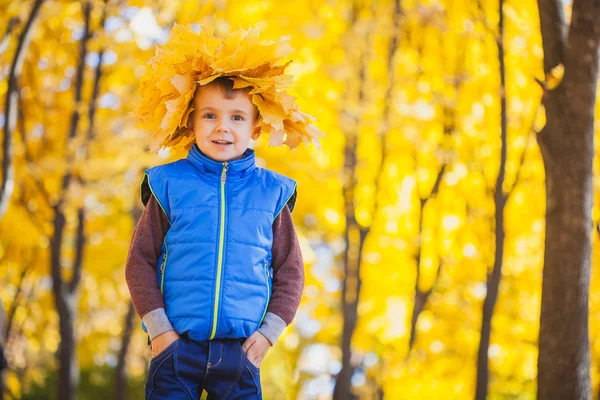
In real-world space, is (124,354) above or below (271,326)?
below

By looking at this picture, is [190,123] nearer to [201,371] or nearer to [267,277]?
[267,277]

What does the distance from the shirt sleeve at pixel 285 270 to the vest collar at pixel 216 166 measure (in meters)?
0.23

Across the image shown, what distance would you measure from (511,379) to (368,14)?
7774mm

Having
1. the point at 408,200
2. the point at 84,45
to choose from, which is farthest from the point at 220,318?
the point at 408,200

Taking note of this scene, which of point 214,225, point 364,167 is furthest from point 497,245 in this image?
point 214,225

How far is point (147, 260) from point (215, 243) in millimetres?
275

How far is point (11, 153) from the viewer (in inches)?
255

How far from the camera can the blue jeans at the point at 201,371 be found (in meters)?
2.47

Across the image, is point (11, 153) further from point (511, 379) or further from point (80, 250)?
point (511, 379)

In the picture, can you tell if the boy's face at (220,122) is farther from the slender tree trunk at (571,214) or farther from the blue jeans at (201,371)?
the slender tree trunk at (571,214)

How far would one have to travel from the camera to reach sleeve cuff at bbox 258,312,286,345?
259cm

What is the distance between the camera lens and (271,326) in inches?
103

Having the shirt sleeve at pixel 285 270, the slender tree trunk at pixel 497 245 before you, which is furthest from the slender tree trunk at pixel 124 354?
the shirt sleeve at pixel 285 270

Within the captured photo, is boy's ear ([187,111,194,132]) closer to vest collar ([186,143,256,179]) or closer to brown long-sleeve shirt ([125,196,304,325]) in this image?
vest collar ([186,143,256,179])
